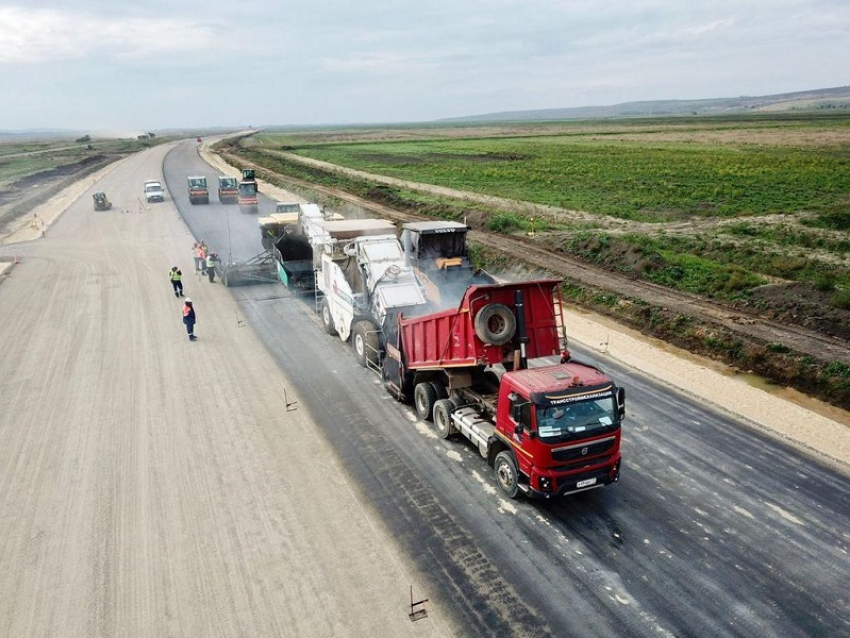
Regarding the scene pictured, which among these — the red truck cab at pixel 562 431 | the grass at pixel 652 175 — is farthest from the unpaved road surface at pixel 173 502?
the grass at pixel 652 175

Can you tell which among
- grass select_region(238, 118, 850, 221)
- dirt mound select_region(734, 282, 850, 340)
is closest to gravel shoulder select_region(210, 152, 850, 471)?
dirt mound select_region(734, 282, 850, 340)

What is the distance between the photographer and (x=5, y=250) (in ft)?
112

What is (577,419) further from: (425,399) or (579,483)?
(425,399)

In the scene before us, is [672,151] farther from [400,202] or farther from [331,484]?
[331,484]

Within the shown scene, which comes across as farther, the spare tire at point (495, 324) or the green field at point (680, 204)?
the green field at point (680, 204)

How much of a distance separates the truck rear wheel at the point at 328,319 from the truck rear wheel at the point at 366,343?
2.16 m

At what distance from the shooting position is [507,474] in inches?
442

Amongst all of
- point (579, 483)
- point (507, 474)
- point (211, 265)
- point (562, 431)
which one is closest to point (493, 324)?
point (562, 431)

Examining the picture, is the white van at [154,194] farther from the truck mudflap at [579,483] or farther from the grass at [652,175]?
the truck mudflap at [579,483]

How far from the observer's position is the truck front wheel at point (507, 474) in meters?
10.9

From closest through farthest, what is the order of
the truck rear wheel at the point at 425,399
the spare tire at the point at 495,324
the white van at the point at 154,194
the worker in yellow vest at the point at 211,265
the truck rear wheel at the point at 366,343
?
the spare tire at the point at 495,324 < the truck rear wheel at the point at 425,399 < the truck rear wheel at the point at 366,343 < the worker in yellow vest at the point at 211,265 < the white van at the point at 154,194

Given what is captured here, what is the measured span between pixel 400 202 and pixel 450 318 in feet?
113

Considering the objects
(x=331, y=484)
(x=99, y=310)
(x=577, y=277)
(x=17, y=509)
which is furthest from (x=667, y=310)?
(x=99, y=310)

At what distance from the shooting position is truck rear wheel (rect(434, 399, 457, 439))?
13.2 m
